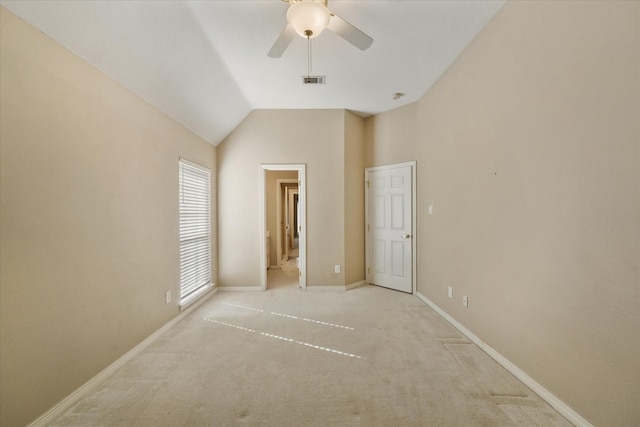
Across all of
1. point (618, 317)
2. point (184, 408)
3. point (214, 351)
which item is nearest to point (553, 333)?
point (618, 317)

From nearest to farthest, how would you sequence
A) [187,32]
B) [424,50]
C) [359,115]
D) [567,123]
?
[567,123]
[187,32]
[424,50]
[359,115]

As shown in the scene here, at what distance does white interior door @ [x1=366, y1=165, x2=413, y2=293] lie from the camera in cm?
380

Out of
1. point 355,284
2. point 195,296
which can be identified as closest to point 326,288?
point 355,284

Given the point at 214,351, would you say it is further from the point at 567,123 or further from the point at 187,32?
the point at 567,123

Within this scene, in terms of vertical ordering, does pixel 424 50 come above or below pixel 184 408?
above

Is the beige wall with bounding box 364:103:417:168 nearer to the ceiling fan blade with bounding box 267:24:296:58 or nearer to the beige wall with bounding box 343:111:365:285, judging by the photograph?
the beige wall with bounding box 343:111:365:285

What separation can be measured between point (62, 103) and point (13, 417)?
187 cm

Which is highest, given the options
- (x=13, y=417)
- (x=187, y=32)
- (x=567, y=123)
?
(x=187, y=32)

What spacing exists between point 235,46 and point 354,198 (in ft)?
8.67

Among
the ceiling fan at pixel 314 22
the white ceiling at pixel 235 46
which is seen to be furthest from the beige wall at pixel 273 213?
the ceiling fan at pixel 314 22

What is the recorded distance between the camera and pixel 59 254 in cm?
160

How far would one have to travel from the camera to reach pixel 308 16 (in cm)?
153

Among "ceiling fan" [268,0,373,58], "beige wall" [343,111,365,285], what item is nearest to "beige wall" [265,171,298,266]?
"beige wall" [343,111,365,285]

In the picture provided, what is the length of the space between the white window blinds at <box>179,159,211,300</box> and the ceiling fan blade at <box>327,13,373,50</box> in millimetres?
2376
